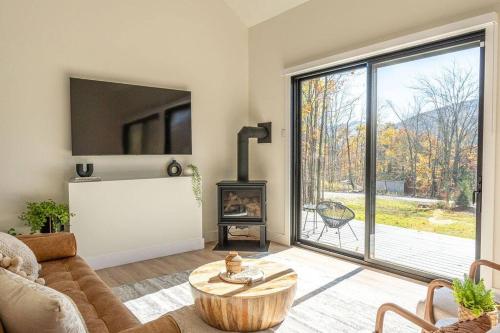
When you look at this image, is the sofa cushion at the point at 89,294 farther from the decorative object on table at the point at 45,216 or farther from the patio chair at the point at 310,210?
the patio chair at the point at 310,210

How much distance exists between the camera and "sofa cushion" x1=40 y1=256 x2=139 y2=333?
1.57 m

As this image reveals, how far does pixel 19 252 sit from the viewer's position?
6.98 feet

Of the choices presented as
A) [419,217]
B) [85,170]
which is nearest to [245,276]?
[419,217]

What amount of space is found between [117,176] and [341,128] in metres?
2.74

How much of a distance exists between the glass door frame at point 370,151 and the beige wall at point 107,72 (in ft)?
3.13

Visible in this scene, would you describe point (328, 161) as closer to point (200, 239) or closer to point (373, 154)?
point (373, 154)

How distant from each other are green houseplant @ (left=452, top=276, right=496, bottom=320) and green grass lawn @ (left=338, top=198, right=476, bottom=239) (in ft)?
6.13

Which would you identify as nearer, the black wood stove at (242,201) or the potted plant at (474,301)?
the potted plant at (474,301)

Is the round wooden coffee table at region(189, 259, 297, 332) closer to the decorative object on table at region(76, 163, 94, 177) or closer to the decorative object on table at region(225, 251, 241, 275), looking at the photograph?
the decorative object on table at region(225, 251, 241, 275)

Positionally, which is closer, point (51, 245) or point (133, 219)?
point (51, 245)

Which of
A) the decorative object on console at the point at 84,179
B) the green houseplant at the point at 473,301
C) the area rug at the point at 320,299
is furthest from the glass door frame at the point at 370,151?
the decorative object on console at the point at 84,179

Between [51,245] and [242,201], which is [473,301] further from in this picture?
[242,201]

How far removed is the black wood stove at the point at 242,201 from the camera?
14.9ft

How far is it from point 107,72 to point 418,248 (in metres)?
3.90
